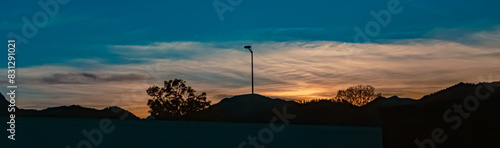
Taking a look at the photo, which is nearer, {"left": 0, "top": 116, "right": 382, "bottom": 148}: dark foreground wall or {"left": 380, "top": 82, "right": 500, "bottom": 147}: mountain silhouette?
{"left": 0, "top": 116, "right": 382, "bottom": 148}: dark foreground wall

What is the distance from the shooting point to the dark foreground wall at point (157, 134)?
17688mm

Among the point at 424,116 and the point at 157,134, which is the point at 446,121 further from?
the point at 157,134

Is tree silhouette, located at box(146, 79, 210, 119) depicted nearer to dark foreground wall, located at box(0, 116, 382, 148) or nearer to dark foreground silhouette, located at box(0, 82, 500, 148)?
dark foreground silhouette, located at box(0, 82, 500, 148)

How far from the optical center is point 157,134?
20.3m

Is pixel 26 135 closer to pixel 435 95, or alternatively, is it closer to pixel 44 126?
pixel 44 126

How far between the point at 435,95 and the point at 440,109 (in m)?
9.79

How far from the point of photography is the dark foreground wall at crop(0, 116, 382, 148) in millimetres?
17688

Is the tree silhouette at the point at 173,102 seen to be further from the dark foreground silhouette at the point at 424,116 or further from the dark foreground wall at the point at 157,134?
the dark foreground wall at the point at 157,134

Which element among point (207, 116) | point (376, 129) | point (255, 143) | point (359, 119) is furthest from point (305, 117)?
point (255, 143)

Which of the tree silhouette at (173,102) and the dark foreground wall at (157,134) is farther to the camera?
the tree silhouette at (173,102)

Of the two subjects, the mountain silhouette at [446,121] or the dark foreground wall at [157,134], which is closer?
the dark foreground wall at [157,134]

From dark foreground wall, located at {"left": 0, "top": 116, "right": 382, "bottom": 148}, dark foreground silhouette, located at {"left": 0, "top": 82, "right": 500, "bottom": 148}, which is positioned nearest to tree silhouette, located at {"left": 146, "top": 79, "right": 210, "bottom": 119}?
dark foreground silhouette, located at {"left": 0, "top": 82, "right": 500, "bottom": 148}

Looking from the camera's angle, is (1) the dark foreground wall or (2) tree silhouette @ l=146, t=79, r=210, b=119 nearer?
(1) the dark foreground wall

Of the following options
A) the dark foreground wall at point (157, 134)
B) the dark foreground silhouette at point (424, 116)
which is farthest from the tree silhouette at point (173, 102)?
the dark foreground wall at point (157, 134)
